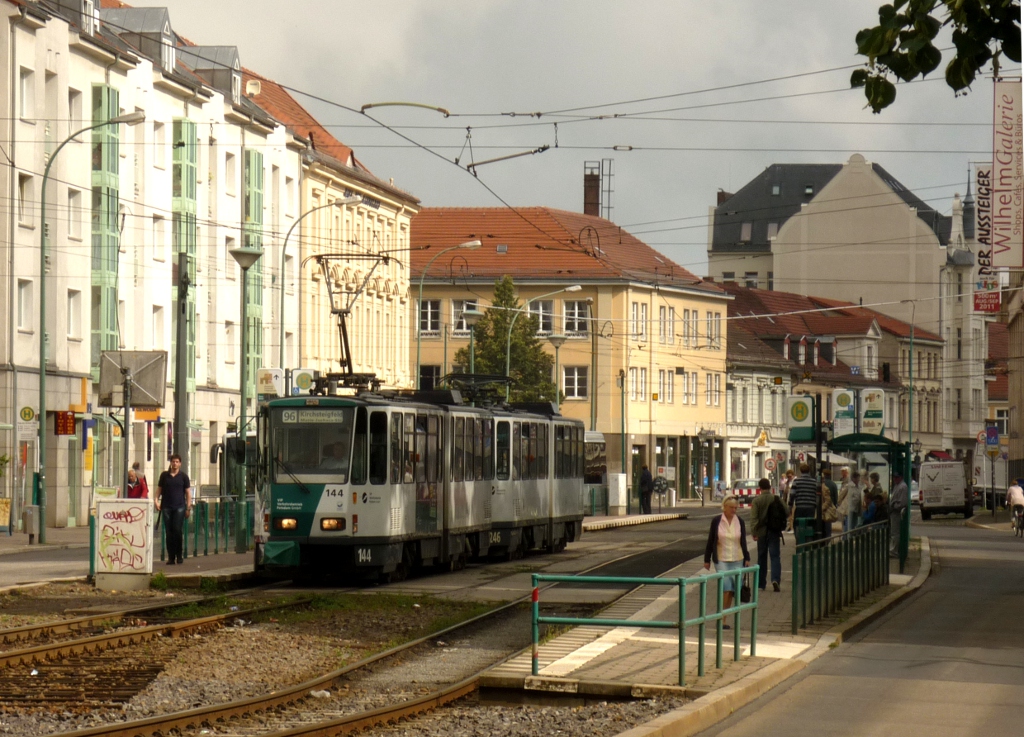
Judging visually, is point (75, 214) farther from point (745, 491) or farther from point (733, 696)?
point (745, 491)

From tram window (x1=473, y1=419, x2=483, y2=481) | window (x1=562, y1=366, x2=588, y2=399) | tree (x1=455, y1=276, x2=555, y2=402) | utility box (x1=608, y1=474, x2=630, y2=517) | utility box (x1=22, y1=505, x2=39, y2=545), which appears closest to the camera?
tram window (x1=473, y1=419, x2=483, y2=481)

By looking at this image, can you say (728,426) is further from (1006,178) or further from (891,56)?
(891,56)

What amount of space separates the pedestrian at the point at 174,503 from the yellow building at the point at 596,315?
198 feet

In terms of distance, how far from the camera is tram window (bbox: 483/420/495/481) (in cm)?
3281

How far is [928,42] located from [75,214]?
4329 cm

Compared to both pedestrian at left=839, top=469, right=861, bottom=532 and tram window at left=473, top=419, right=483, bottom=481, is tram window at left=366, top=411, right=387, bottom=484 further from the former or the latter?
pedestrian at left=839, top=469, right=861, bottom=532

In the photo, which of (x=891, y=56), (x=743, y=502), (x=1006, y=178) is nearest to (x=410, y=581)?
(x=1006, y=178)

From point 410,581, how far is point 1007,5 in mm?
19438

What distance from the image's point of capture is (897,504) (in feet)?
109

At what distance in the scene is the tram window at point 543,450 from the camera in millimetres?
36500

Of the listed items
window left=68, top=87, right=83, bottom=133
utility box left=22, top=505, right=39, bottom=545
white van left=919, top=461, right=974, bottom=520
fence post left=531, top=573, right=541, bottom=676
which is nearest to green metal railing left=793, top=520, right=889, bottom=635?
fence post left=531, top=573, right=541, bottom=676

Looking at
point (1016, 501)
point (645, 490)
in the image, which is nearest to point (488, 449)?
point (1016, 501)

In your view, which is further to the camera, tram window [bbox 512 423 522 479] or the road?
tram window [bbox 512 423 522 479]

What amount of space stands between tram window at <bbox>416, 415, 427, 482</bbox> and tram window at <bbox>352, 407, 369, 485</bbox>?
1742 mm
